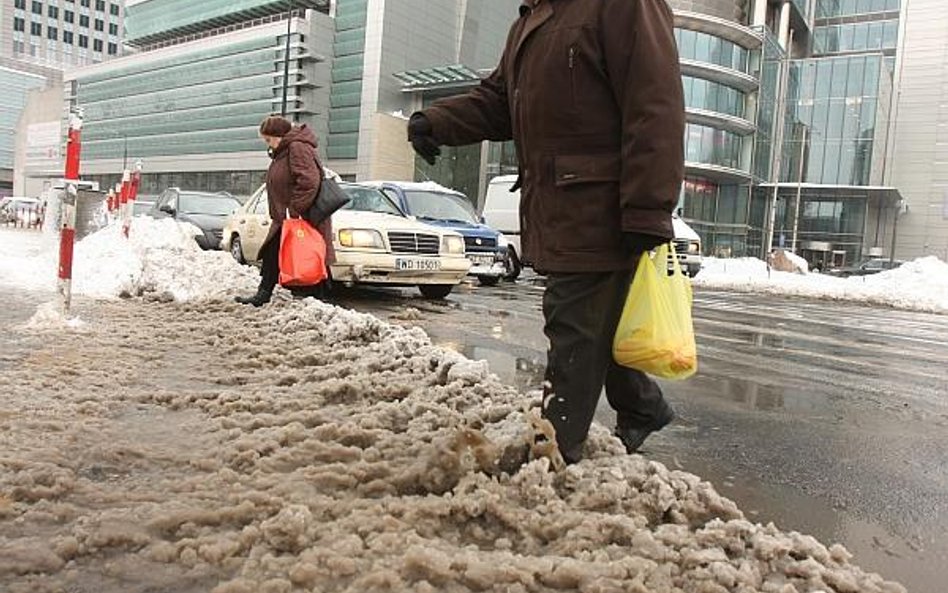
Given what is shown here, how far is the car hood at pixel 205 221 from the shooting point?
645 inches

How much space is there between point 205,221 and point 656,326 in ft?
49.5

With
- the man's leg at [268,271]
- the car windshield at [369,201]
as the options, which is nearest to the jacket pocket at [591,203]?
the man's leg at [268,271]

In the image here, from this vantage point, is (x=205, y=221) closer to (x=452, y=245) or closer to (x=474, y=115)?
(x=452, y=245)

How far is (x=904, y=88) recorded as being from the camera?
6169 centimetres

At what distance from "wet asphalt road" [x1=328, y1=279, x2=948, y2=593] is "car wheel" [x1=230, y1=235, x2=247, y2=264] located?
10.5 feet

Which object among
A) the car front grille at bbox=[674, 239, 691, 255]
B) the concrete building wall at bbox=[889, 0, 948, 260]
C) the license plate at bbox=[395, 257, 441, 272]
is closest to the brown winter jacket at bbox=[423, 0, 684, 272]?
the license plate at bbox=[395, 257, 441, 272]

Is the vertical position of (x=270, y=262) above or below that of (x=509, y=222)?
below

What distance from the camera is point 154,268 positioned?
9.51m

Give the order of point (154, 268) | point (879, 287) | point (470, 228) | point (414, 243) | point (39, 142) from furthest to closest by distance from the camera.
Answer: point (39, 142) → point (879, 287) → point (470, 228) → point (414, 243) → point (154, 268)

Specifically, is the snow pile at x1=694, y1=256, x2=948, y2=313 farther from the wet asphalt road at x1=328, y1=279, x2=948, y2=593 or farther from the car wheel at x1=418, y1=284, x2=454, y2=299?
the car wheel at x1=418, y1=284, x2=454, y2=299

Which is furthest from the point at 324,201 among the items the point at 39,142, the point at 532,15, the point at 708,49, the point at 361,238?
the point at 39,142

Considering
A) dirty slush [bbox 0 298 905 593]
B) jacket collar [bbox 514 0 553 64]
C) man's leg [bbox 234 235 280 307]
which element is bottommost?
dirty slush [bbox 0 298 905 593]

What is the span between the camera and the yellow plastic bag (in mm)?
2816

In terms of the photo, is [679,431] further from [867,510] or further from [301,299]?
[301,299]
